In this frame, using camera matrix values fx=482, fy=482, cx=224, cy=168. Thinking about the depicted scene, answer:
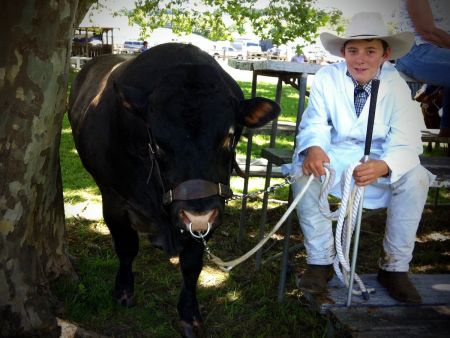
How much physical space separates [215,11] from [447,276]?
20665 millimetres

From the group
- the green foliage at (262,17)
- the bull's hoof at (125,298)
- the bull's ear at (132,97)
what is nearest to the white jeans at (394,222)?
the bull's ear at (132,97)

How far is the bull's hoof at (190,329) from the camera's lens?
10.8 feet

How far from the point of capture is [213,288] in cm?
397

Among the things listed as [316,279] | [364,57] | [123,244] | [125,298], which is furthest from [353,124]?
[125,298]

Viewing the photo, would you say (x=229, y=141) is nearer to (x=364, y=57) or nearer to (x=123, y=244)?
(x=364, y=57)

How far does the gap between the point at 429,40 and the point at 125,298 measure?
3229 millimetres

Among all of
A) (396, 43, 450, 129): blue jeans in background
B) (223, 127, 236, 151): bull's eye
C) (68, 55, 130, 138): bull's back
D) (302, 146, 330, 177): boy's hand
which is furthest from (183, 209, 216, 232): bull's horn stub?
(396, 43, 450, 129): blue jeans in background

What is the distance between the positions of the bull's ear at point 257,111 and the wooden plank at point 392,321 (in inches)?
48.6

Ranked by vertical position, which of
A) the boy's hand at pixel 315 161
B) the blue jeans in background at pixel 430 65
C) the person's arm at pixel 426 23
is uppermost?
the person's arm at pixel 426 23

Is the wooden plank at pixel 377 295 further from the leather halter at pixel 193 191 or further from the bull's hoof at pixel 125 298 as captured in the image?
the bull's hoof at pixel 125 298

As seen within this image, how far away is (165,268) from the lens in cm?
427

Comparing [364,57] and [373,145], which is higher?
[364,57]

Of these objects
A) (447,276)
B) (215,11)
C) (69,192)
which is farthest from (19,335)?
(215,11)

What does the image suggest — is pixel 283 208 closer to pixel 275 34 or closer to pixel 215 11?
pixel 275 34
